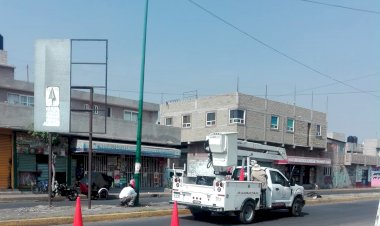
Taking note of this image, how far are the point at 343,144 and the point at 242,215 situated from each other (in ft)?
172

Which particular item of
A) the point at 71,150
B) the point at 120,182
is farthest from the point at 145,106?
the point at 71,150

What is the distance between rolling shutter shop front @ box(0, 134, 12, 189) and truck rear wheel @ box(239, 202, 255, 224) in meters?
17.8

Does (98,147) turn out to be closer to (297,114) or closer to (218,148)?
(218,148)

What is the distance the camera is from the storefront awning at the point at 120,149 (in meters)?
31.3

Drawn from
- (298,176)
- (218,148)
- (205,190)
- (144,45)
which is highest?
(144,45)

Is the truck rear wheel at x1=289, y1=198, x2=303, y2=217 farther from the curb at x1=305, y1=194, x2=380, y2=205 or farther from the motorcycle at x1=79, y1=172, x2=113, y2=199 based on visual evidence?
the motorcycle at x1=79, y1=172, x2=113, y2=199

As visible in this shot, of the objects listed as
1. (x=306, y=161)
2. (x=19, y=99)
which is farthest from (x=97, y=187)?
(x=306, y=161)

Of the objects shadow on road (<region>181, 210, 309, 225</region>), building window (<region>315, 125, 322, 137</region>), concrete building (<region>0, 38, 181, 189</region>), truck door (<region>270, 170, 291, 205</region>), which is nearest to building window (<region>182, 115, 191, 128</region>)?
concrete building (<region>0, 38, 181, 189</region>)

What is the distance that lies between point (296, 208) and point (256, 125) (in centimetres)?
2829

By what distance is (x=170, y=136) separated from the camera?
4003 centimetres

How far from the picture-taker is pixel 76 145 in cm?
3147

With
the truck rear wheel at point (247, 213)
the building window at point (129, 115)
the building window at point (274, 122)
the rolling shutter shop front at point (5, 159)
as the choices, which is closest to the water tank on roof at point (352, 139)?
the building window at point (274, 122)

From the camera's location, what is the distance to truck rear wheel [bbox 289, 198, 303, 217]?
18688 millimetres

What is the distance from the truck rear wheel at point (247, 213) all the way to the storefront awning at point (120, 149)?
1744cm
